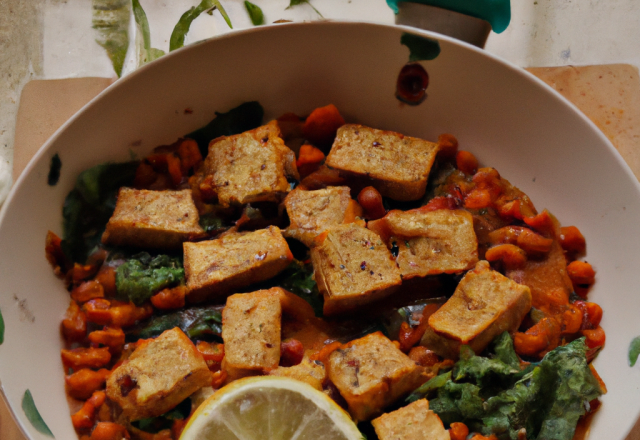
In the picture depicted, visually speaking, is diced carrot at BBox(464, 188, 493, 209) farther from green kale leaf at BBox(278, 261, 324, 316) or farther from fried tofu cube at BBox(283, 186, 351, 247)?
green kale leaf at BBox(278, 261, 324, 316)

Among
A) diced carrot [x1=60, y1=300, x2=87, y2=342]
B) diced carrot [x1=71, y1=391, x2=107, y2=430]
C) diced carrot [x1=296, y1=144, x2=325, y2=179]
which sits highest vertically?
diced carrot [x1=296, y1=144, x2=325, y2=179]

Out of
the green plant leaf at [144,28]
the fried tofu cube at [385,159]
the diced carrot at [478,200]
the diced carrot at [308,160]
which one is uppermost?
the green plant leaf at [144,28]

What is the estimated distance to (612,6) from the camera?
2834 millimetres

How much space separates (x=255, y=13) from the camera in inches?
107

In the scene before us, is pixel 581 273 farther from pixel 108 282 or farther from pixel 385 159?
pixel 108 282

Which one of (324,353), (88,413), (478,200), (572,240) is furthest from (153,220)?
(572,240)

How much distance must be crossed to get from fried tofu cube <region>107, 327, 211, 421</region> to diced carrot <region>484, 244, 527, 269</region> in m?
1.16

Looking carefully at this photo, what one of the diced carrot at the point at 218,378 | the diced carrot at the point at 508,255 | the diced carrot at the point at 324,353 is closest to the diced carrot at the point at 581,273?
the diced carrot at the point at 508,255

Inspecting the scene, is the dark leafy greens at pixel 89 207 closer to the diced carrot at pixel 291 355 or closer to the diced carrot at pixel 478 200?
the diced carrot at pixel 291 355

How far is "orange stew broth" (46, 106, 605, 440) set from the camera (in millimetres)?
1858

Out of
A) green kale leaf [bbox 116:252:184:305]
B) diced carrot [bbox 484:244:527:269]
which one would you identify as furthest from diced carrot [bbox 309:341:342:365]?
diced carrot [bbox 484:244:527:269]

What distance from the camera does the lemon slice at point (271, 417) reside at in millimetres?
1566

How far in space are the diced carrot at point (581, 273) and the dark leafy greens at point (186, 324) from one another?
1386mm

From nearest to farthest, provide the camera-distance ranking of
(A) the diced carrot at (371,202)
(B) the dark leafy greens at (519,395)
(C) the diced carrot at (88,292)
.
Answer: (B) the dark leafy greens at (519,395)
(C) the diced carrot at (88,292)
(A) the diced carrot at (371,202)
